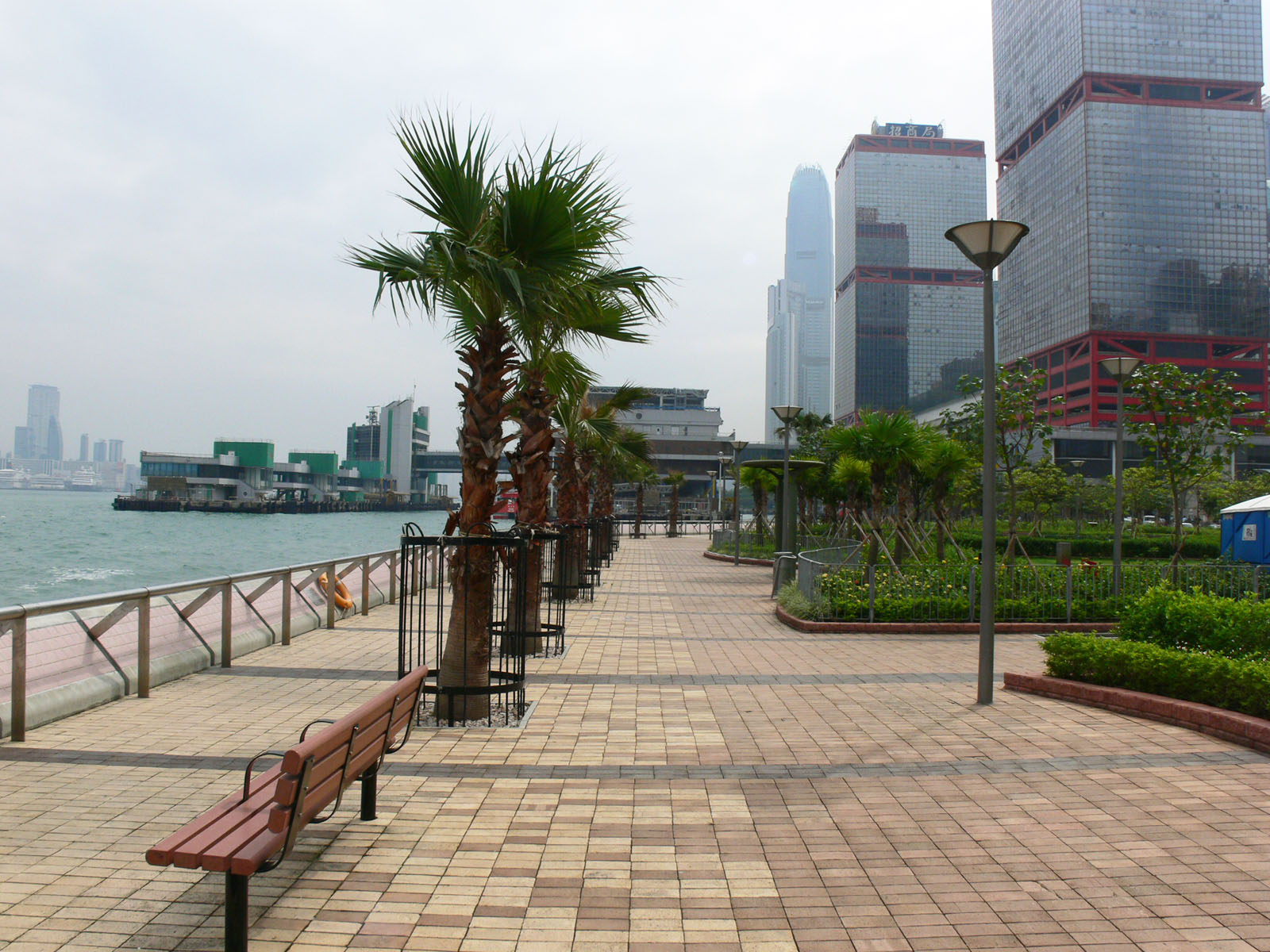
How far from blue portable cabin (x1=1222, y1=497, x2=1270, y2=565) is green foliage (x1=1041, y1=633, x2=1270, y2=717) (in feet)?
50.0

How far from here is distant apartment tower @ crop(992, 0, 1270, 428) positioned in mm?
101312

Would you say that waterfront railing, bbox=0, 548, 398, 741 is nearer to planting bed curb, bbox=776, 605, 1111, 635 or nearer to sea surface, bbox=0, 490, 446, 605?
sea surface, bbox=0, 490, 446, 605

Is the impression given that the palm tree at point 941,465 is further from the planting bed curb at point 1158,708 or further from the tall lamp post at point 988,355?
the planting bed curb at point 1158,708

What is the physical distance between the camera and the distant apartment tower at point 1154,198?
332ft

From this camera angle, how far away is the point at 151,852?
2898 mm

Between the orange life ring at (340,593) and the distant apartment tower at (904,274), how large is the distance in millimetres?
151634

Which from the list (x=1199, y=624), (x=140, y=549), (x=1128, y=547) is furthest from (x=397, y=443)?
(x=1199, y=624)

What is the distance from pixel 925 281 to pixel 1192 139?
216 feet

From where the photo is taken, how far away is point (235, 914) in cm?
300

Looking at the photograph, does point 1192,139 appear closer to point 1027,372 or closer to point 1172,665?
point 1027,372

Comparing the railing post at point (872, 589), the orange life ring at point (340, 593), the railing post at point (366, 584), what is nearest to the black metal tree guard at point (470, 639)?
the orange life ring at point (340, 593)

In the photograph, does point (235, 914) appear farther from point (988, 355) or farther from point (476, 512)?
point (988, 355)

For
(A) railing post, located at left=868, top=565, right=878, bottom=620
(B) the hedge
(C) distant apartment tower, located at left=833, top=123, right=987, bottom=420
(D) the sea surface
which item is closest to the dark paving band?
(A) railing post, located at left=868, top=565, right=878, bottom=620

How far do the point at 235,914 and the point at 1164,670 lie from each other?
6.95m
